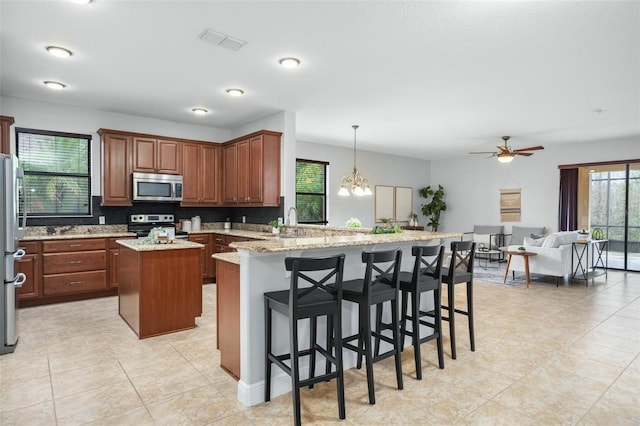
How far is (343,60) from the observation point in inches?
141

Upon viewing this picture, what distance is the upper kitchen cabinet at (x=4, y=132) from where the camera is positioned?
14.5 feet

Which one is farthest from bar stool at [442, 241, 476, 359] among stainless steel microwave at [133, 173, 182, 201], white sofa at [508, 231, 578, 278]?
stainless steel microwave at [133, 173, 182, 201]

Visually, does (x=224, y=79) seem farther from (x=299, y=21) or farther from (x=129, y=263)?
(x=129, y=263)

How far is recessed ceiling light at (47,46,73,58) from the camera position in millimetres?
3328

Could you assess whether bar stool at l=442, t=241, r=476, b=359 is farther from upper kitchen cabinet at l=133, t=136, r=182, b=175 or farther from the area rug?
upper kitchen cabinet at l=133, t=136, r=182, b=175

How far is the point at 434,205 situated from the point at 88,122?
8.05 meters

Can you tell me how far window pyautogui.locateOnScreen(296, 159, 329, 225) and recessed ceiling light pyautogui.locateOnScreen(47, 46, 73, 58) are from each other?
4.86 metres

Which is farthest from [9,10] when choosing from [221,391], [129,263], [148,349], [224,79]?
[221,391]

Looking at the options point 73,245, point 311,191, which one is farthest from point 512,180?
point 73,245

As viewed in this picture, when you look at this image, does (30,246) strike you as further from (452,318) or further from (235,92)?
(452,318)

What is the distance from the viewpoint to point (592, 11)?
267 centimetres

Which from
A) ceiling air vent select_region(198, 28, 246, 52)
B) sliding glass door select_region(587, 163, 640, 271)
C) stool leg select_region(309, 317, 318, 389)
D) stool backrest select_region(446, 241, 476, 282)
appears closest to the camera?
stool leg select_region(309, 317, 318, 389)

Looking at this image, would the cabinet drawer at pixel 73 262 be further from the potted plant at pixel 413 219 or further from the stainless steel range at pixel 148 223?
the potted plant at pixel 413 219

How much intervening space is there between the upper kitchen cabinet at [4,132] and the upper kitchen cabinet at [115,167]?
1.02m
